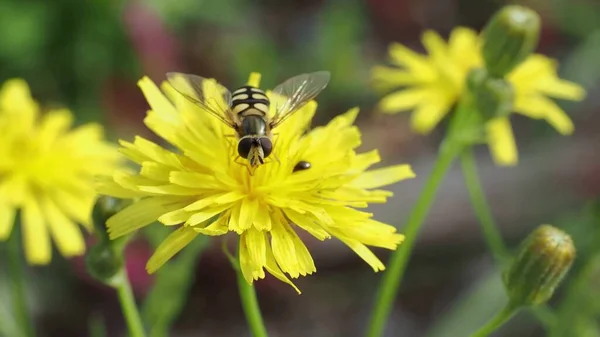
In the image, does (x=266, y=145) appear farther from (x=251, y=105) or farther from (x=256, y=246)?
(x=256, y=246)

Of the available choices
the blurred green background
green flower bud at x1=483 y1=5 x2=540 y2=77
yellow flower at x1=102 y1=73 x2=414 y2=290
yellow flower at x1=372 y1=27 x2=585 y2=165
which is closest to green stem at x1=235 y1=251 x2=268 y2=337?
yellow flower at x1=102 y1=73 x2=414 y2=290

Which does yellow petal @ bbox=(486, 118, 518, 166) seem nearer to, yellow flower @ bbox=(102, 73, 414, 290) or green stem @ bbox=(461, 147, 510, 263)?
green stem @ bbox=(461, 147, 510, 263)

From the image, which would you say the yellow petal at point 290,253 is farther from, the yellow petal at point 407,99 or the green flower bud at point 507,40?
the yellow petal at point 407,99

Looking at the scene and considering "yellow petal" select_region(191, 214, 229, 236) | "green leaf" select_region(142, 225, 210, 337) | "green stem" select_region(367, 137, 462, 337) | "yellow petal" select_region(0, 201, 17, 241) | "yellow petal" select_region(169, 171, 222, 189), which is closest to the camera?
"yellow petal" select_region(191, 214, 229, 236)

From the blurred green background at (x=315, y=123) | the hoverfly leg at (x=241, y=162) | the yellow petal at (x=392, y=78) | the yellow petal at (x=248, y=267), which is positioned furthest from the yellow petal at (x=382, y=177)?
the blurred green background at (x=315, y=123)

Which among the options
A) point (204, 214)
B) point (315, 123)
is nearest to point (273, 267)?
point (204, 214)
